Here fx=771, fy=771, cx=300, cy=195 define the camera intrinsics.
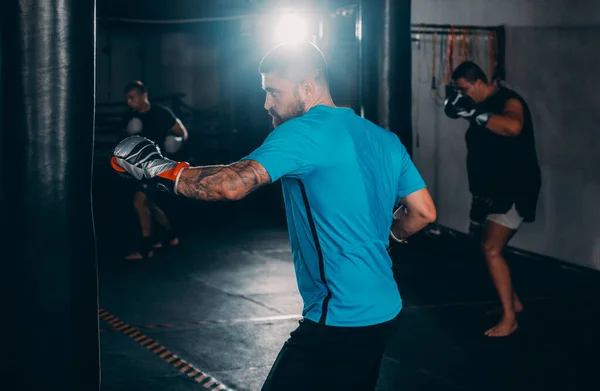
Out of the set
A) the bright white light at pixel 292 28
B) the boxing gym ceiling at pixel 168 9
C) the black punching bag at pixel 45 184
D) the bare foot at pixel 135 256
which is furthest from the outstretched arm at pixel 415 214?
the boxing gym ceiling at pixel 168 9

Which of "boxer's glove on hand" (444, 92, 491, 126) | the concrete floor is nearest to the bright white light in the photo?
the concrete floor

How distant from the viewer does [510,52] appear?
8.56 meters

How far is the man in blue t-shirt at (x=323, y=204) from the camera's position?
250cm

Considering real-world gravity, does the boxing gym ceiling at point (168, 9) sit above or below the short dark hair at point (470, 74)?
above

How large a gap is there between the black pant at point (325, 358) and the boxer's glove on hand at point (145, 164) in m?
0.67

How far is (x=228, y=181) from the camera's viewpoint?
244 centimetres

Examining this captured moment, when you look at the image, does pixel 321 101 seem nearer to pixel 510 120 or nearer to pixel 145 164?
pixel 145 164

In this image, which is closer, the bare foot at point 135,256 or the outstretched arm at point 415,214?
the outstretched arm at point 415,214

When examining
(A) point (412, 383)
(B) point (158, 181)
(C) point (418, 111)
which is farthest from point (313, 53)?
(C) point (418, 111)

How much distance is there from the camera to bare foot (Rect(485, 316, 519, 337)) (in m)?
5.46

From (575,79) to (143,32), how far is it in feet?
52.2

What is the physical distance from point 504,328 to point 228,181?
11.8 ft

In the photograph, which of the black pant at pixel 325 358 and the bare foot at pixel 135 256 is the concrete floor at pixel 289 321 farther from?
the black pant at pixel 325 358

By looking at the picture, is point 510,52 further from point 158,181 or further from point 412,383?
point 158,181
